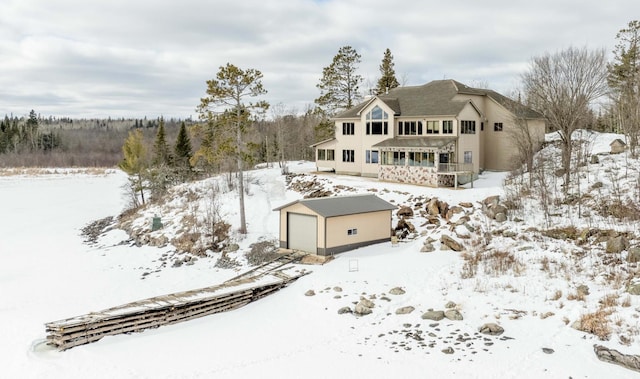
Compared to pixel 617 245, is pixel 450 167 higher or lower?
higher

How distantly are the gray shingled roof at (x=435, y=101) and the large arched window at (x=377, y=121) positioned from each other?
912 millimetres

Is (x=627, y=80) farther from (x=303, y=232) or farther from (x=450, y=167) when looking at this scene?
(x=303, y=232)

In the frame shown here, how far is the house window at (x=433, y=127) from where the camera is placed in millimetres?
35156

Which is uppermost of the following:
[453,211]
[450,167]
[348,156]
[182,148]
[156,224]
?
[182,148]

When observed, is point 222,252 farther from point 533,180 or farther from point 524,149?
point 524,149

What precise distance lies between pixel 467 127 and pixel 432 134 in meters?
2.63

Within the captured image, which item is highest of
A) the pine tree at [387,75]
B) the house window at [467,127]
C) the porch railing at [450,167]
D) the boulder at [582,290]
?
the pine tree at [387,75]

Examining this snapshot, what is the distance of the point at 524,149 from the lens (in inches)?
1265

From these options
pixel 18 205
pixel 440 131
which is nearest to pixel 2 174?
pixel 18 205

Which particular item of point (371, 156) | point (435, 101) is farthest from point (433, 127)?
point (371, 156)

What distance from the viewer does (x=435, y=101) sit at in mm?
36719

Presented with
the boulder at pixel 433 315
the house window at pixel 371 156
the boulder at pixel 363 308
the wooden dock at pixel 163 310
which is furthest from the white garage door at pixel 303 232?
the house window at pixel 371 156

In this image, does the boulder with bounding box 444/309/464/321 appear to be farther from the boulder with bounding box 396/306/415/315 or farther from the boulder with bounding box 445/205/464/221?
the boulder with bounding box 445/205/464/221

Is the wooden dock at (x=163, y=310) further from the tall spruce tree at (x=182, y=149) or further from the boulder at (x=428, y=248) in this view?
the tall spruce tree at (x=182, y=149)
